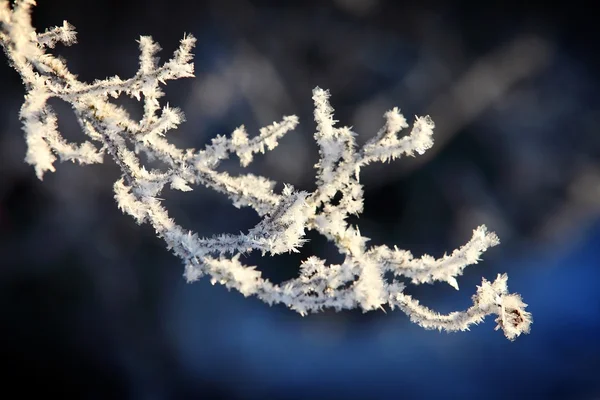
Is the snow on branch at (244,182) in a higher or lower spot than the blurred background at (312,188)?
lower

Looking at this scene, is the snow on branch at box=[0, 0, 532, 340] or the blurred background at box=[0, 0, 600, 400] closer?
the snow on branch at box=[0, 0, 532, 340]

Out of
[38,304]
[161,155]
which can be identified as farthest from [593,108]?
[38,304]

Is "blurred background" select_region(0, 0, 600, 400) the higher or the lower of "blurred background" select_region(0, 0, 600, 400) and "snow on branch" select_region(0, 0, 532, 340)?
the higher

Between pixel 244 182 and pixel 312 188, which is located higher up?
pixel 312 188

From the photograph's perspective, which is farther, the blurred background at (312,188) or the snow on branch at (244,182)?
the blurred background at (312,188)

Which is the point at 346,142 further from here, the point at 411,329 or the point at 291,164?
the point at 411,329
